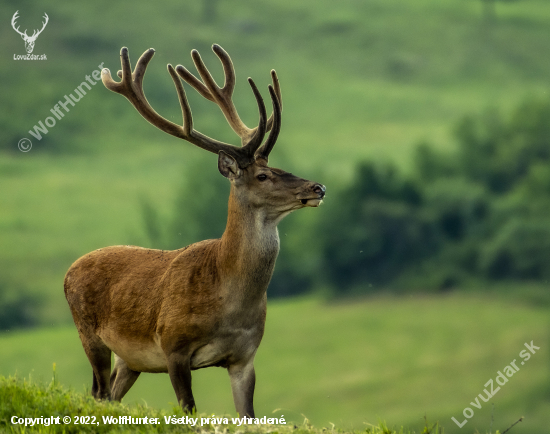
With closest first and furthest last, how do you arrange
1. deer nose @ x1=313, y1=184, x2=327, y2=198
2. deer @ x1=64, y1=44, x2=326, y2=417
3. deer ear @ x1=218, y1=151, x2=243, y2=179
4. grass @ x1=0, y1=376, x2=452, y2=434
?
grass @ x1=0, y1=376, x2=452, y2=434 → deer nose @ x1=313, y1=184, x2=327, y2=198 → deer @ x1=64, y1=44, x2=326, y2=417 → deer ear @ x1=218, y1=151, x2=243, y2=179

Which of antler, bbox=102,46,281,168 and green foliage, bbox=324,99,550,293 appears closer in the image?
antler, bbox=102,46,281,168

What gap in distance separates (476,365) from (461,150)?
1460 inches

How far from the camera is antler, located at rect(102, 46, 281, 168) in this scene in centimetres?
810

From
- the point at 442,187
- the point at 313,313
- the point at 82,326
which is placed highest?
the point at 82,326

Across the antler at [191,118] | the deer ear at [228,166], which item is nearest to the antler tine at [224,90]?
the antler at [191,118]

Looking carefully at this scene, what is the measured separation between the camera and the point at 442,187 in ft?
301

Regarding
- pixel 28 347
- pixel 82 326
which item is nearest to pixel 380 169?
pixel 28 347

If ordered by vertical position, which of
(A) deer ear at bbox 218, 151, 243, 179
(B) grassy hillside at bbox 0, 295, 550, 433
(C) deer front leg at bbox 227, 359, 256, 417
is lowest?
(B) grassy hillside at bbox 0, 295, 550, 433

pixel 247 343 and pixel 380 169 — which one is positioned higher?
pixel 247 343

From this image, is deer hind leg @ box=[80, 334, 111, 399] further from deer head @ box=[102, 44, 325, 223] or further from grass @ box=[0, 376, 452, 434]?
deer head @ box=[102, 44, 325, 223]

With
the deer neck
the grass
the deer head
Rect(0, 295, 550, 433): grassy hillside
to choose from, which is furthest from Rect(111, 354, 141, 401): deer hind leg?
Rect(0, 295, 550, 433): grassy hillside

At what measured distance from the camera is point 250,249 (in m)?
7.89

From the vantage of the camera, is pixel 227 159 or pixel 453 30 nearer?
pixel 227 159

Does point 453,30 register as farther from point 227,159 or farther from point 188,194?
point 227,159
